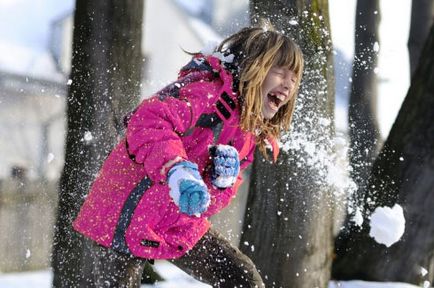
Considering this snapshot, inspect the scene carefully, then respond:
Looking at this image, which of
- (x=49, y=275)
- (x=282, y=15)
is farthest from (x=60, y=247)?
(x=282, y=15)

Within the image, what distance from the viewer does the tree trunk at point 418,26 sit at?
6480 mm

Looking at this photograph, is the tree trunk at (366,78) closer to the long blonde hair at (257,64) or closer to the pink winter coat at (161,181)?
the long blonde hair at (257,64)

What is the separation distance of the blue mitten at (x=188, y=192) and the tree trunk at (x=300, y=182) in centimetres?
180

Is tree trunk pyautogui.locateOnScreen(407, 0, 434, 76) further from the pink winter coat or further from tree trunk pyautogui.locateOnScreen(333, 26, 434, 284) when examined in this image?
the pink winter coat

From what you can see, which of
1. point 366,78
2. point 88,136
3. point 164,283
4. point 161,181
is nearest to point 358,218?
point 164,283

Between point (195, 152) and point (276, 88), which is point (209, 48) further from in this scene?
point (195, 152)

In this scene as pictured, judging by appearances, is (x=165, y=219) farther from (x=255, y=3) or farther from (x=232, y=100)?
(x=255, y=3)

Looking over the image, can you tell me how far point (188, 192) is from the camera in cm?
204

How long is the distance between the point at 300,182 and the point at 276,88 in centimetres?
149

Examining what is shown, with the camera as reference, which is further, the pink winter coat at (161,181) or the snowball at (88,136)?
the snowball at (88,136)

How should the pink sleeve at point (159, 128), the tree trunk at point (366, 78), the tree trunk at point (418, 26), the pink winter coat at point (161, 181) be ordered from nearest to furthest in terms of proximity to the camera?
1. the pink sleeve at point (159, 128)
2. the pink winter coat at point (161, 181)
3. the tree trunk at point (366, 78)
4. the tree trunk at point (418, 26)

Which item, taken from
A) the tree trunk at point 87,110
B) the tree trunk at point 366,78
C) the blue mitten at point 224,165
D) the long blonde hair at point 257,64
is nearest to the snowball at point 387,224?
the tree trunk at point 366,78

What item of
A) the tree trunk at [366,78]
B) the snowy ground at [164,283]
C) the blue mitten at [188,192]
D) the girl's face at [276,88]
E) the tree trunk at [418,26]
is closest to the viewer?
the blue mitten at [188,192]

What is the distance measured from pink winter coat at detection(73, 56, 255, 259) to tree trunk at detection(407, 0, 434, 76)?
4399 millimetres
